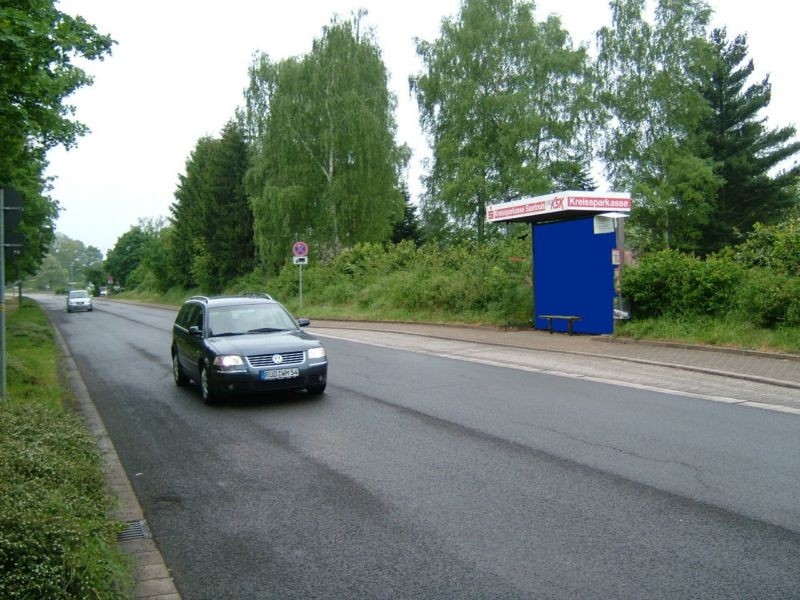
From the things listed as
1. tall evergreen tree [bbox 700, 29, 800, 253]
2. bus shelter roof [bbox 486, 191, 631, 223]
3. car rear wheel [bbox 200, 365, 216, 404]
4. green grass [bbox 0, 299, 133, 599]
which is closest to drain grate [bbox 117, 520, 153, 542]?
green grass [bbox 0, 299, 133, 599]

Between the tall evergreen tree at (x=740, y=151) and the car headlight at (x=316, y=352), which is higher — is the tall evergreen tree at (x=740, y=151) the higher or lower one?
the higher one

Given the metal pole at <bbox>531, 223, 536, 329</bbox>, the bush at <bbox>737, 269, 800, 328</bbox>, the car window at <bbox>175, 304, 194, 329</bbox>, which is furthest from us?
the metal pole at <bbox>531, 223, 536, 329</bbox>

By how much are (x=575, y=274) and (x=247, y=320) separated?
33.0 feet

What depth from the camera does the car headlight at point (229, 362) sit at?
969 centimetres

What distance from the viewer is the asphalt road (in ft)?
13.5

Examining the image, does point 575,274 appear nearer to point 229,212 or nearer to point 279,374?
point 279,374

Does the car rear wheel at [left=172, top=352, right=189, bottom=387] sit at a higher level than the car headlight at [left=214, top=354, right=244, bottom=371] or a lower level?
lower

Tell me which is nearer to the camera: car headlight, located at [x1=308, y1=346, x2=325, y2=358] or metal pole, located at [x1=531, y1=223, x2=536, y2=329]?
car headlight, located at [x1=308, y1=346, x2=325, y2=358]

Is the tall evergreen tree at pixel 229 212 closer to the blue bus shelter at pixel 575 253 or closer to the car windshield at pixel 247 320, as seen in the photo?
the blue bus shelter at pixel 575 253

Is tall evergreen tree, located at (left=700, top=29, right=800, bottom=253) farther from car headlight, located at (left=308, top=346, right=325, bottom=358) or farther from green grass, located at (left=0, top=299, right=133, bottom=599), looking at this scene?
green grass, located at (left=0, top=299, right=133, bottom=599)

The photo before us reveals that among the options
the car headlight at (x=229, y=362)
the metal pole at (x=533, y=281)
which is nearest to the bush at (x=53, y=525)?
the car headlight at (x=229, y=362)

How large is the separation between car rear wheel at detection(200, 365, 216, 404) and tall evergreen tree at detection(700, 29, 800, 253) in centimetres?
3439

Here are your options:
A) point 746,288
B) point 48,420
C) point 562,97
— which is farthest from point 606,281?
point 562,97

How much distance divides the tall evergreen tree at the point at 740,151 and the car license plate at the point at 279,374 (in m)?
34.0
